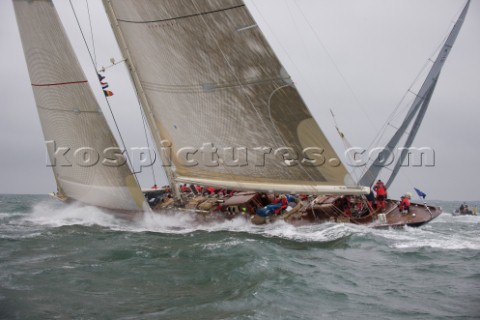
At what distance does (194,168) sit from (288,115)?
13.1 feet

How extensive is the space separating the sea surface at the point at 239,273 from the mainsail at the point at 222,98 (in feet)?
5.67

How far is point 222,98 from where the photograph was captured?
13312 mm

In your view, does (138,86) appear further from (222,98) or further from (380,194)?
(380,194)

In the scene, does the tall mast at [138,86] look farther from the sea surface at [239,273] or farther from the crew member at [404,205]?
the crew member at [404,205]

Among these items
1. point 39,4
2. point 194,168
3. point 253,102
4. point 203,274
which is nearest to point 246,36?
point 253,102

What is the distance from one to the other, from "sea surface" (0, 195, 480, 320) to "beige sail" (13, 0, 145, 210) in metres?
2.14

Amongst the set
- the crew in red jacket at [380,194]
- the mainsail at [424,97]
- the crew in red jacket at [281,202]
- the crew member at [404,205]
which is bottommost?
the crew member at [404,205]

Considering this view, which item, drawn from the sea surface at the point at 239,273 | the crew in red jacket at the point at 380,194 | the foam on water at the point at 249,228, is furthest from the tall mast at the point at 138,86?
the crew in red jacket at the point at 380,194

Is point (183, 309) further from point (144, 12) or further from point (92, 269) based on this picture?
point (144, 12)

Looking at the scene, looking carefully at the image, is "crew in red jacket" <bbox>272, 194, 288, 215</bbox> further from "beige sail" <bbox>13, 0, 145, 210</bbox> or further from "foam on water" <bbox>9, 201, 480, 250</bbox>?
"beige sail" <bbox>13, 0, 145, 210</bbox>

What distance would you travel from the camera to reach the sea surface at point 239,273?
7.10 metres

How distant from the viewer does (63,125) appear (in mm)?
16625

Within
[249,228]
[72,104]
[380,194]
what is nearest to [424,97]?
[380,194]

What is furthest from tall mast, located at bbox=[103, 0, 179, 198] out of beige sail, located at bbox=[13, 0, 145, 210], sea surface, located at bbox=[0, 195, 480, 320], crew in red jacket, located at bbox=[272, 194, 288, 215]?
crew in red jacket, located at bbox=[272, 194, 288, 215]
